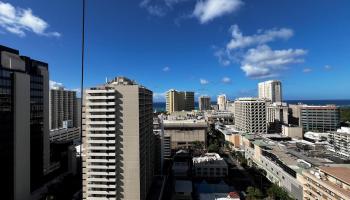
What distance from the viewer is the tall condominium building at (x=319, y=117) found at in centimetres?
7356

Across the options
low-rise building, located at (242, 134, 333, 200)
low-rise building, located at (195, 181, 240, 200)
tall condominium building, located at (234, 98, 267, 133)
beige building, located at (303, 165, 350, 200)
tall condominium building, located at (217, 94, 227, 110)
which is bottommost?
low-rise building, located at (195, 181, 240, 200)

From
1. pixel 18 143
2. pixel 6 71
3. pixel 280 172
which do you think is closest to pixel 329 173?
pixel 280 172

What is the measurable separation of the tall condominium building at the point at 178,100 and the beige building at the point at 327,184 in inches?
4041

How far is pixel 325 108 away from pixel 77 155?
69.1 m

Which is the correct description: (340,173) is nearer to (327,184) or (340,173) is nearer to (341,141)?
(327,184)

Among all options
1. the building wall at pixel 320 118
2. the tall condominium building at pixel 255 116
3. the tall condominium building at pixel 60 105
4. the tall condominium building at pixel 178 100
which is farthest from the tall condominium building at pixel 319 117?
the tall condominium building at pixel 60 105

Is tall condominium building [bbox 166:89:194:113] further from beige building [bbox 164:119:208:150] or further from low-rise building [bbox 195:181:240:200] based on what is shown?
low-rise building [bbox 195:181:240:200]

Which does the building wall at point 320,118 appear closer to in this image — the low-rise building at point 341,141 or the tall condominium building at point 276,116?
the tall condominium building at point 276,116

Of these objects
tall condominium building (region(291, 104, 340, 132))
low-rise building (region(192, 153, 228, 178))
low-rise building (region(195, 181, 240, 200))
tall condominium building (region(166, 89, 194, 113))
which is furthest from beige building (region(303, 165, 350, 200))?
tall condominium building (region(166, 89, 194, 113))

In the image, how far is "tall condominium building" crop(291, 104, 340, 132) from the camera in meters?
73.6

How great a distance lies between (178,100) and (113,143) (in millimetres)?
105172

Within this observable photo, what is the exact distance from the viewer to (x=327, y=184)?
811 inches

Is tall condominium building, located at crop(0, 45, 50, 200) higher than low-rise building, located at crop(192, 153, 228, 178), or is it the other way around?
tall condominium building, located at crop(0, 45, 50, 200)

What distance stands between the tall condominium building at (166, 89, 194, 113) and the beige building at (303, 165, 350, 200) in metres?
103
